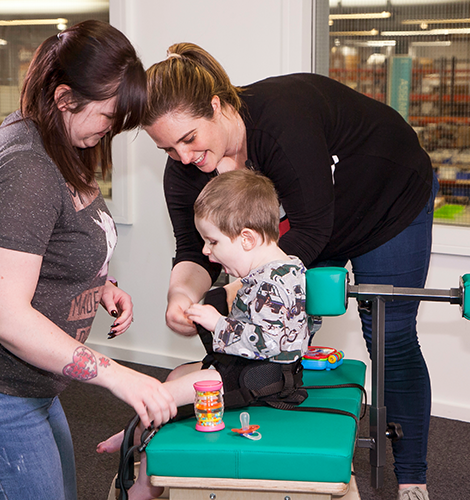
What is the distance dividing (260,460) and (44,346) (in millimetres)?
468

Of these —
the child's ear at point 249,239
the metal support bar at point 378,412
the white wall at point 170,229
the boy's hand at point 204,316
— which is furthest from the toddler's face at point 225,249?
the white wall at point 170,229

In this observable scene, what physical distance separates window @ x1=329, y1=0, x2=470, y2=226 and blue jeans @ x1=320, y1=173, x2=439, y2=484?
893 millimetres

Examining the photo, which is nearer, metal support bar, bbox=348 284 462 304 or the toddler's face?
metal support bar, bbox=348 284 462 304

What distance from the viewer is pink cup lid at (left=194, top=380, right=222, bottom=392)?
4.05 feet

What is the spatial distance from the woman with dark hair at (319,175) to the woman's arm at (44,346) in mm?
463

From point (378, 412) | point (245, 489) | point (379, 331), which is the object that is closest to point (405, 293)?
point (379, 331)

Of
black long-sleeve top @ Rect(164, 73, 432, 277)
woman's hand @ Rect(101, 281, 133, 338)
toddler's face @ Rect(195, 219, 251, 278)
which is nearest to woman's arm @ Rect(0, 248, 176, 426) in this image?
woman's hand @ Rect(101, 281, 133, 338)

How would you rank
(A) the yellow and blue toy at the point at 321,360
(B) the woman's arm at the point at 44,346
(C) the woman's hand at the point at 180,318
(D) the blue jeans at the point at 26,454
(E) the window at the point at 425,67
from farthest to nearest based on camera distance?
1. (E) the window at the point at 425,67
2. (A) the yellow and blue toy at the point at 321,360
3. (C) the woman's hand at the point at 180,318
4. (D) the blue jeans at the point at 26,454
5. (B) the woman's arm at the point at 44,346

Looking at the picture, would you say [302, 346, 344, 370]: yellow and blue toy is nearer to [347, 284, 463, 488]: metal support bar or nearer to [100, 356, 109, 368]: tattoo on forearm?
[347, 284, 463, 488]: metal support bar

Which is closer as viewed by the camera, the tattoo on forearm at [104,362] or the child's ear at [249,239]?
the tattoo on forearm at [104,362]

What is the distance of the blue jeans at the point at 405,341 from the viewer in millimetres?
1630

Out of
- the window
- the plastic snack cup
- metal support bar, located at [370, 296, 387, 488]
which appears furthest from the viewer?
the window

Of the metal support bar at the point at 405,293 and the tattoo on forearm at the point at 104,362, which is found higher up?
the metal support bar at the point at 405,293

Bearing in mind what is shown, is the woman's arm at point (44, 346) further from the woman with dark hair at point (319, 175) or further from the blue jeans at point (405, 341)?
the blue jeans at point (405, 341)
